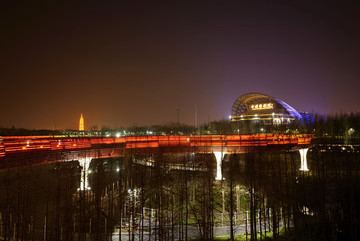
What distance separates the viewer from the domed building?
118319 mm

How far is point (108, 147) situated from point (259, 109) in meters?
106

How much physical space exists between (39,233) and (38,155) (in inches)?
245

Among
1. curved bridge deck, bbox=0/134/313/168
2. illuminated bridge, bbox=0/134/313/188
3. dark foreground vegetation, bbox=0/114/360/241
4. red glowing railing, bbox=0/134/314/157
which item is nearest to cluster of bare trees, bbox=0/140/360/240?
dark foreground vegetation, bbox=0/114/360/241

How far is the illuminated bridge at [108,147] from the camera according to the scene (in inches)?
795

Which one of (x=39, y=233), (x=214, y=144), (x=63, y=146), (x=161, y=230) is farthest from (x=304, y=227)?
(x=63, y=146)

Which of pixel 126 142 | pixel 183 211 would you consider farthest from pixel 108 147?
pixel 183 211

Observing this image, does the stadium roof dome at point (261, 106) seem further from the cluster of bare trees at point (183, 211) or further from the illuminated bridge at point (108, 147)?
the cluster of bare trees at point (183, 211)

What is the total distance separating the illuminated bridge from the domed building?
81.1 meters

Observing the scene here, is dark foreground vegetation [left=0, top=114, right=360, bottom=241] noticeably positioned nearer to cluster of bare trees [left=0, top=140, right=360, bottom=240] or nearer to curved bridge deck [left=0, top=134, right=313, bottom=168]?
cluster of bare trees [left=0, top=140, right=360, bottom=240]

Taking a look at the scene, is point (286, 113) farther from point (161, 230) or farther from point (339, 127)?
point (161, 230)

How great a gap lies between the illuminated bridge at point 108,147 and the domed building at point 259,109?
81.1 m

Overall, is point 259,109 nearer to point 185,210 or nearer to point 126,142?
point 126,142

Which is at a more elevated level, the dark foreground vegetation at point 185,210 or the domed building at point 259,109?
the domed building at point 259,109

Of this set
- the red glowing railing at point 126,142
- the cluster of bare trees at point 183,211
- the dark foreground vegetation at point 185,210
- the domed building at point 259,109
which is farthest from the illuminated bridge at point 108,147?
the domed building at point 259,109
